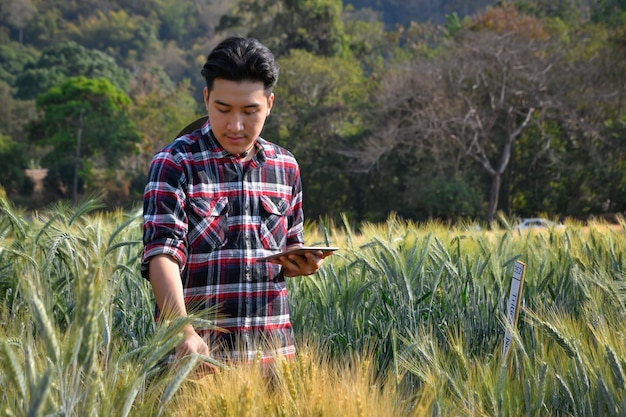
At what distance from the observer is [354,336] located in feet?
12.7

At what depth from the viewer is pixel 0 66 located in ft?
225

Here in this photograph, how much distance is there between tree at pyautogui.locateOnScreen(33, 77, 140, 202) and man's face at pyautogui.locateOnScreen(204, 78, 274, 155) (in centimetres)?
3440

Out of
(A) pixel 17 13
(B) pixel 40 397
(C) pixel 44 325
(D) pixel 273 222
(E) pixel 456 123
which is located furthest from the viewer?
(A) pixel 17 13

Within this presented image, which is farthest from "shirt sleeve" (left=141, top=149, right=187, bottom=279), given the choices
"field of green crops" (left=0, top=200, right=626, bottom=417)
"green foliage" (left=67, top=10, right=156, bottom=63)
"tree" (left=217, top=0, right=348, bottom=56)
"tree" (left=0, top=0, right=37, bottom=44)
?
"tree" (left=0, top=0, right=37, bottom=44)

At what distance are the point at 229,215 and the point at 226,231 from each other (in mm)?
45

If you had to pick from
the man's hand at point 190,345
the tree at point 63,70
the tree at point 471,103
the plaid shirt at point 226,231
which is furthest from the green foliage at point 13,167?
the man's hand at point 190,345

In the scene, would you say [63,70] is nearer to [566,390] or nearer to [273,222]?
[273,222]

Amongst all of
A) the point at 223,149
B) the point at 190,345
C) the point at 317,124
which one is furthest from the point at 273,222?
the point at 317,124

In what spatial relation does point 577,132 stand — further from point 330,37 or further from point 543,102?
point 330,37

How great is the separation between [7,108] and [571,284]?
45.2 m

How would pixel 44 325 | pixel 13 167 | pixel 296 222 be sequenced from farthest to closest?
pixel 13 167
pixel 296 222
pixel 44 325

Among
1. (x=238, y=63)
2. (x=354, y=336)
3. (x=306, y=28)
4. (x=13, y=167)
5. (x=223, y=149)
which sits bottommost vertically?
(x=354, y=336)

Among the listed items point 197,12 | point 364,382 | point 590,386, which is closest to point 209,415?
point 364,382

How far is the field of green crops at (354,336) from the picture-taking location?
5.46 feet
